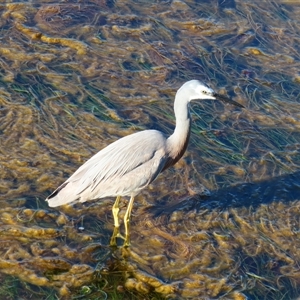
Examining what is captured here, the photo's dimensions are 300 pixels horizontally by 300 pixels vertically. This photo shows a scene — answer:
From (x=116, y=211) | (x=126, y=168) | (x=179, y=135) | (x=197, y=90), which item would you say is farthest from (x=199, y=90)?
(x=116, y=211)

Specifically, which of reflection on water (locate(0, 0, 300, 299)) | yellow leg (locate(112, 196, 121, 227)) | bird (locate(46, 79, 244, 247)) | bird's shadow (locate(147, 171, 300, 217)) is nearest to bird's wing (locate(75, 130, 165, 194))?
bird (locate(46, 79, 244, 247))

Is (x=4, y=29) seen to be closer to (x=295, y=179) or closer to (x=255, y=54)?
(x=255, y=54)

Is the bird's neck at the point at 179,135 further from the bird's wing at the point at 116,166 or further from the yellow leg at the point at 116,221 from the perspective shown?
the yellow leg at the point at 116,221

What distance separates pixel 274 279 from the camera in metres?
5.59

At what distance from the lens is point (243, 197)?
6465 millimetres

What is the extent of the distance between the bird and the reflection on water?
1.17 ft

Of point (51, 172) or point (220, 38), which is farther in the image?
point (220, 38)

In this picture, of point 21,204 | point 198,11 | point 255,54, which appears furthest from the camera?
point 198,11

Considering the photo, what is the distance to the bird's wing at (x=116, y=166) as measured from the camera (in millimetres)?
5605

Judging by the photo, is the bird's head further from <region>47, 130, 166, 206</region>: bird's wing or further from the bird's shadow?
the bird's shadow

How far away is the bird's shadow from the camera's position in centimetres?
625

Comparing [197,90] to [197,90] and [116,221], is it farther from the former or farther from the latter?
[116,221]

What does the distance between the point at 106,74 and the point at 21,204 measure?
2.32 m

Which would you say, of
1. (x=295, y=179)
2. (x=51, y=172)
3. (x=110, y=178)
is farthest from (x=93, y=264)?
(x=295, y=179)
